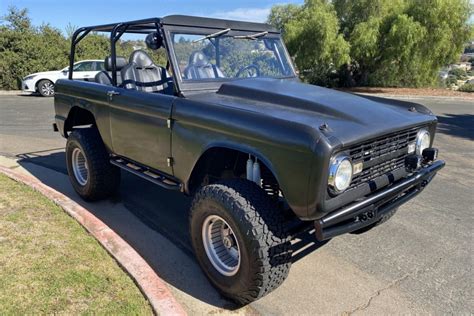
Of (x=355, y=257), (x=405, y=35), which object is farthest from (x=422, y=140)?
(x=405, y=35)

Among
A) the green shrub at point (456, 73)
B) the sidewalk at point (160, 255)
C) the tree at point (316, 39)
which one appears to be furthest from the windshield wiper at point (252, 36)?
the green shrub at point (456, 73)

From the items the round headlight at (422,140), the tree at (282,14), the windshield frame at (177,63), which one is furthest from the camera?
the tree at (282,14)

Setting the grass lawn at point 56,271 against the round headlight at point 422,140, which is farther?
the round headlight at point 422,140

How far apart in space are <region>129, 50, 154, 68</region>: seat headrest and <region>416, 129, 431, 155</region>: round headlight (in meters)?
2.98

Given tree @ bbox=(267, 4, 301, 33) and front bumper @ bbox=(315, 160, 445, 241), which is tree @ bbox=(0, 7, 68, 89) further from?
front bumper @ bbox=(315, 160, 445, 241)

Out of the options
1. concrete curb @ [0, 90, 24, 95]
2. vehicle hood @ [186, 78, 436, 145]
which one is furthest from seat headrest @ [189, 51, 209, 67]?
concrete curb @ [0, 90, 24, 95]

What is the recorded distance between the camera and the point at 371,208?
2645 millimetres

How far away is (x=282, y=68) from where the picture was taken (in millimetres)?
4180

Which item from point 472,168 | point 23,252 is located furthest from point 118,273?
point 472,168

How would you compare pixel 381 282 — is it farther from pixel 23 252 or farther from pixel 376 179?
pixel 23 252

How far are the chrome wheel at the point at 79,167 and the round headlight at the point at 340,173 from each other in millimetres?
3365

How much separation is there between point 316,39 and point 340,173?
17727 millimetres

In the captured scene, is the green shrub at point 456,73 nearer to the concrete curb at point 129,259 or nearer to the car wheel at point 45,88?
the car wheel at point 45,88

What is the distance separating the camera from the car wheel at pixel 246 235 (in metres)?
2.54
